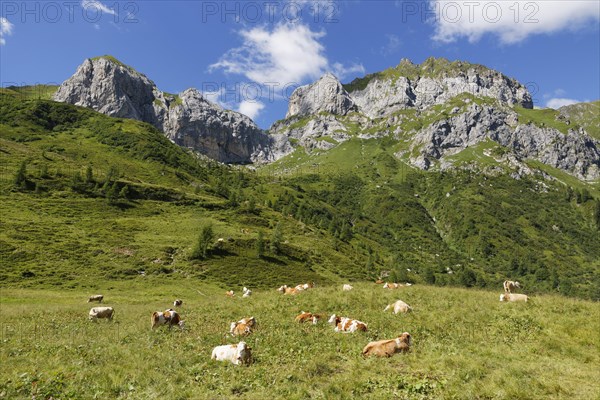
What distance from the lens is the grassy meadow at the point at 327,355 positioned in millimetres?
A: 11141

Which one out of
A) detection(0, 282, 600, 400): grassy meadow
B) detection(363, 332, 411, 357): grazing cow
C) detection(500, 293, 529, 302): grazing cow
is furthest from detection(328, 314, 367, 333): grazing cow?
detection(500, 293, 529, 302): grazing cow

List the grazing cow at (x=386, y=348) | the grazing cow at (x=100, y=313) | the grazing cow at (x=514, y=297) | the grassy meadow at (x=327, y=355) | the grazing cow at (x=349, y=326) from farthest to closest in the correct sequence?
the grazing cow at (x=100, y=313) → the grazing cow at (x=514, y=297) → the grazing cow at (x=349, y=326) → the grazing cow at (x=386, y=348) → the grassy meadow at (x=327, y=355)

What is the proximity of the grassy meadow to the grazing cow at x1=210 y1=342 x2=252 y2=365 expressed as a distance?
42 cm

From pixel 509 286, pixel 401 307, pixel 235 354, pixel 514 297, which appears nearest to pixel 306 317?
pixel 401 307

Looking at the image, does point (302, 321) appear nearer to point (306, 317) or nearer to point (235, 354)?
point (306, 317)

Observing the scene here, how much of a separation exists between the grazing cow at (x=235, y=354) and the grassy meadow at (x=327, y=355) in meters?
0.42

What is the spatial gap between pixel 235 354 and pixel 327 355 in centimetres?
367

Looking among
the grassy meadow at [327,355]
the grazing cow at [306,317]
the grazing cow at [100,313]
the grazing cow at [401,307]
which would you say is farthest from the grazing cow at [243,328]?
the grazing cow at [100,313]

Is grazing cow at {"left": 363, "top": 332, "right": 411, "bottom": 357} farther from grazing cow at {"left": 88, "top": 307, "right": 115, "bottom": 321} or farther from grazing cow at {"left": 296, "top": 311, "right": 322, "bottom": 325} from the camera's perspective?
grazing cow at {"left": 88, "top": 307, "right": 115, "bottom": 321}

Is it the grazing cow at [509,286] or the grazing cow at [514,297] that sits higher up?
the grazing cow at [514,297]

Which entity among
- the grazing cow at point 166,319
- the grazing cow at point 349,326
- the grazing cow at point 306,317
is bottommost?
the grazing cow at point 166,319

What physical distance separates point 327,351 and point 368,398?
4.61 metres

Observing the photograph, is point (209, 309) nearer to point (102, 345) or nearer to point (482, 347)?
point (102, 345)

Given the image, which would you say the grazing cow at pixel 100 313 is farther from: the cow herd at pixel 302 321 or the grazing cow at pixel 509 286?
the grazing cow at pixel 509 286
